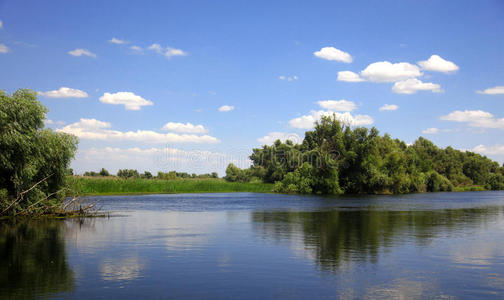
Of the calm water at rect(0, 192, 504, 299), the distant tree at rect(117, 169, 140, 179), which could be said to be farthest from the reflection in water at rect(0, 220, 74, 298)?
the distant tree at rect(117, 169, 140, 179)

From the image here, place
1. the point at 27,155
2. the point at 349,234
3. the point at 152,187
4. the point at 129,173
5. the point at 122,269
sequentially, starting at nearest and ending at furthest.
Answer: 1. the point at 122,269
2. the point at 349,234
3. the point at 27,155
4. the point at 152,187
5. the point at 129,173

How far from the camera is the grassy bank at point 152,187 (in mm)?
85688

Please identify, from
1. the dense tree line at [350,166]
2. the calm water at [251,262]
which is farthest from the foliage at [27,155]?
the dense tree line at [350,166]

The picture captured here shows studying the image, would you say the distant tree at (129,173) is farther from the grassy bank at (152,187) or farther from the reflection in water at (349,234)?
the reflection in water at (349,234)

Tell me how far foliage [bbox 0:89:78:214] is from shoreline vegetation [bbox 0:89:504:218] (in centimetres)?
7

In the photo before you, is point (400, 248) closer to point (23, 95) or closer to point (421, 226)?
point (421, 226)

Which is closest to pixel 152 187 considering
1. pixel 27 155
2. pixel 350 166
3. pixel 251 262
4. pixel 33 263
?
pixel 350 166

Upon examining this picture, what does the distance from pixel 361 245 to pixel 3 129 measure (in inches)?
1102

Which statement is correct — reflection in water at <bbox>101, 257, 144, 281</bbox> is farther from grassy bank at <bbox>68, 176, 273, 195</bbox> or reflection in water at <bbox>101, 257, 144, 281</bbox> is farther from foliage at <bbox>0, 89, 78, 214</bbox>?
grassy bank at <bbox>68, 176, 273, 195</bbox>

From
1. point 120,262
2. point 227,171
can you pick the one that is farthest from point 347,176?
point 120,262

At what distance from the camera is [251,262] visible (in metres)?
18.8

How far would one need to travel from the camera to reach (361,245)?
909 inches

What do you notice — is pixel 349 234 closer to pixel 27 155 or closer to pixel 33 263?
pixel 33 263

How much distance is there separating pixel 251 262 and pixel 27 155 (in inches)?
971
